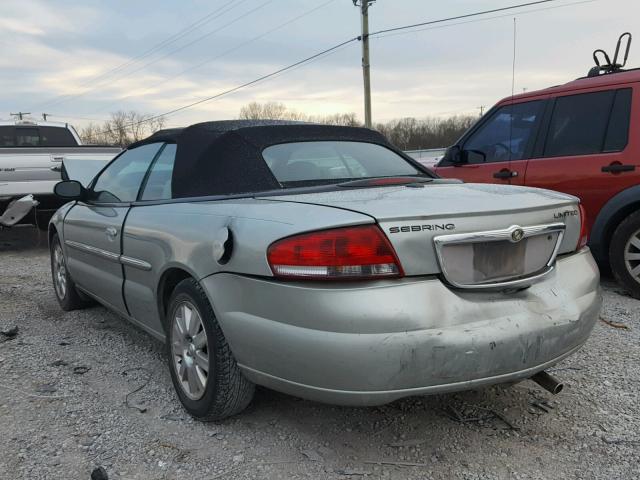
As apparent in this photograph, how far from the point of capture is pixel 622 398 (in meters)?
2.95

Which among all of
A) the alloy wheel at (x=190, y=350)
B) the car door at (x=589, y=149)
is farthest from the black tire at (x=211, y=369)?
the car door at (x=589, y=149)

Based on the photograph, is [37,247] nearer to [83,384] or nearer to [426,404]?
[83,384]

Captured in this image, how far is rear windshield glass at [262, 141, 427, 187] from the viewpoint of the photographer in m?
3.03

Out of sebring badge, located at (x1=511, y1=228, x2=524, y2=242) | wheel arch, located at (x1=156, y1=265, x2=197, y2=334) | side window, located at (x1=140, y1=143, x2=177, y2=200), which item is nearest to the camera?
sebring badge, located at (x1=511, y1=228, x2=524, y2=242)

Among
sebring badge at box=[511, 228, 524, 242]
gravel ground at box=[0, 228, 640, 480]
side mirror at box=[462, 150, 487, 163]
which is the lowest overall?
gravel ground at box=[0, 228, 640, 480]

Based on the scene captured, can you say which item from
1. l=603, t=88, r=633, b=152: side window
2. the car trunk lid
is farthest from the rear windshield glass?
l=603, t=88, r=633, b=152: side window

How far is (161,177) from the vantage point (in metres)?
3.41

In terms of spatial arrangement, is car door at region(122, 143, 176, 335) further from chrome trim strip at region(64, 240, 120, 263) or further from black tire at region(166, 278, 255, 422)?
black tire at region(166, 278, 255, 422)

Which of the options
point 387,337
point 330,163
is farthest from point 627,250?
point 387,337

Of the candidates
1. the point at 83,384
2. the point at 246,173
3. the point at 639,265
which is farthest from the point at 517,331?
the point at 639,265

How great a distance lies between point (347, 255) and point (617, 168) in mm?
3617

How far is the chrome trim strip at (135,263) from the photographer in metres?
3.13

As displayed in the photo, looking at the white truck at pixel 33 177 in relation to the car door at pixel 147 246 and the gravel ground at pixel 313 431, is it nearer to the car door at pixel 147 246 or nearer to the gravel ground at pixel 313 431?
the car door at pixel 147 246

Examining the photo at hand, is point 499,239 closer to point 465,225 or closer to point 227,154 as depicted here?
point 465,225
